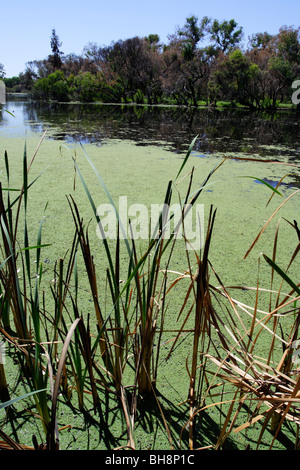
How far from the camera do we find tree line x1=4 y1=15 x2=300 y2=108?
645 inches

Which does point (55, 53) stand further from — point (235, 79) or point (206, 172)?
point (206, 172)

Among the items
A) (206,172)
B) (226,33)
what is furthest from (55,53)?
(206,172)

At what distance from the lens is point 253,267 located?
4.98 feet

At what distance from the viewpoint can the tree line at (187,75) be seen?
16.4 meters

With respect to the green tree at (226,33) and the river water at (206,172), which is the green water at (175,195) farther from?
the green tree at (226,33)

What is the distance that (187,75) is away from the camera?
17625 millimetres

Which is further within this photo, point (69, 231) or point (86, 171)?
point (86, 171)

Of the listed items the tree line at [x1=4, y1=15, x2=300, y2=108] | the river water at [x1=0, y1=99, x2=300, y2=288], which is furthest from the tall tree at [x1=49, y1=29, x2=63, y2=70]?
the river water at [x1=0, y1=99, x2=300, y2=288]

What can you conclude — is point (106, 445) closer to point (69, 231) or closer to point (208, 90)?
point (69, 231)

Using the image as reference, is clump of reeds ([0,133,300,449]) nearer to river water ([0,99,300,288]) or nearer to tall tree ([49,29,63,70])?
river water ([0,99,300,288])

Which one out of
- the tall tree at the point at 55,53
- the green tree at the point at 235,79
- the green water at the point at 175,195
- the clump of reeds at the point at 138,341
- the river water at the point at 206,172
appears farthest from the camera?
the tall tree at the point at 55,53

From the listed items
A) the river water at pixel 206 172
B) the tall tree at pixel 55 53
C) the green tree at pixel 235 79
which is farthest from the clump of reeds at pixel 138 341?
the tall tree at pixel 55 53
